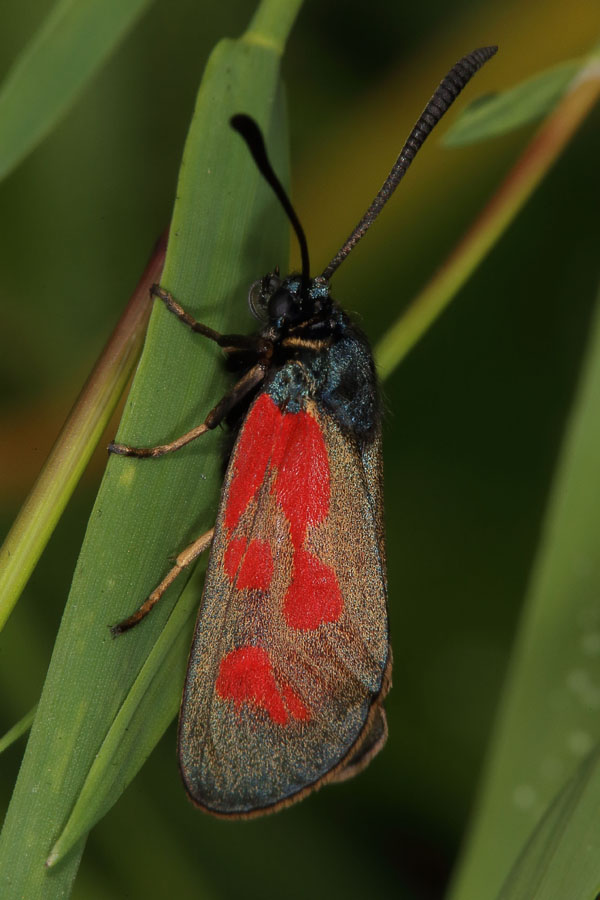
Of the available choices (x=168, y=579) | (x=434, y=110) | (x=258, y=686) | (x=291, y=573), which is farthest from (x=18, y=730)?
(x=434, y=110)

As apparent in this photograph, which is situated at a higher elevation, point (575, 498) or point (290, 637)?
point (575, 498)

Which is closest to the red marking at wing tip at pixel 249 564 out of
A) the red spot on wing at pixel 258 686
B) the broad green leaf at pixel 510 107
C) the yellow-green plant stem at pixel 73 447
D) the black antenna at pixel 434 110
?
the red spot on wing at pixel 258 686

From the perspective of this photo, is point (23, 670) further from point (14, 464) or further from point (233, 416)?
point (233, 416)

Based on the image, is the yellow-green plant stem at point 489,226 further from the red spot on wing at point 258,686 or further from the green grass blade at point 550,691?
the red spot on wing at point 258,686

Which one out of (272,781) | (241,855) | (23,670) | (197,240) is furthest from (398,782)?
Result: (197,240)

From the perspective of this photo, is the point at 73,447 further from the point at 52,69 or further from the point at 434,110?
the point at 434,110

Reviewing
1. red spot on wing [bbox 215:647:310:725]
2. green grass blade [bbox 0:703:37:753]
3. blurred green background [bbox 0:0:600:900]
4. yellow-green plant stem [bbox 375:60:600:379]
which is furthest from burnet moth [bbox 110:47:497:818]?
blurred green background [bbox 0:0:600:900]
